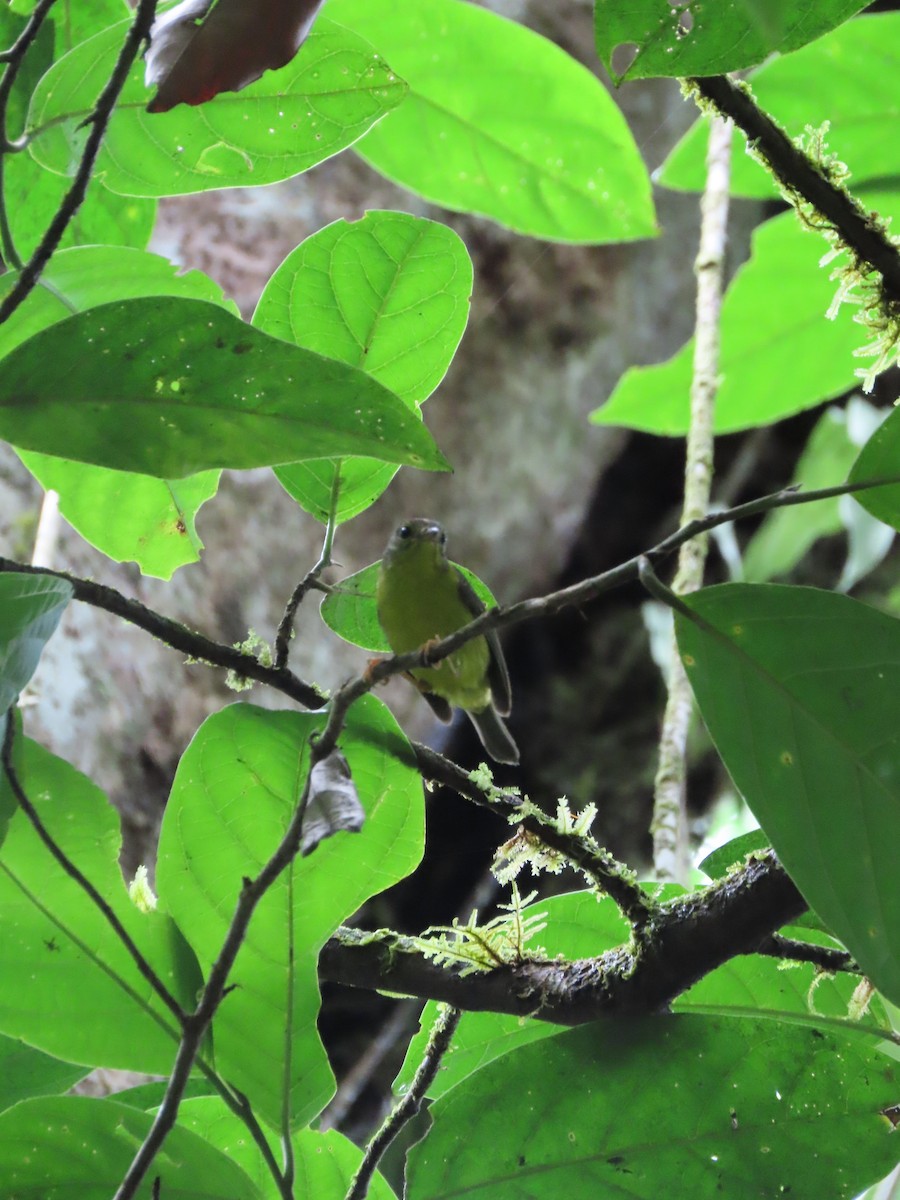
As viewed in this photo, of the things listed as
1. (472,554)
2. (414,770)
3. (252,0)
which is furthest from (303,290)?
(472,554)

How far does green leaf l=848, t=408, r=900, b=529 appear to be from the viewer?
0.99 metres

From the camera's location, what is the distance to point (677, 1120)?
1118 mm

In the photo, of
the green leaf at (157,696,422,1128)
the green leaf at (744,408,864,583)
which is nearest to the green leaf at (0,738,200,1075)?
the green leaf at (157,696,422,1128)

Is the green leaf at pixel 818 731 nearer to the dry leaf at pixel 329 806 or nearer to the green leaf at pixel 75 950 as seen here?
the dry leaf at pixel 329 806

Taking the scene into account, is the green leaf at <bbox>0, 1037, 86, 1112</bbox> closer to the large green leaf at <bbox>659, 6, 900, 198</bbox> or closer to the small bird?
the small bird

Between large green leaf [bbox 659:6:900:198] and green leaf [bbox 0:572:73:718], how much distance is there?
1.45 meters

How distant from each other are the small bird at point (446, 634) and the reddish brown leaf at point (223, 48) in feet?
4.23

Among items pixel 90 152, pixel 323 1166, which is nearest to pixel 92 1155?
pixel 323 1166

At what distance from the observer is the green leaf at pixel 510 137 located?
5.78 ft

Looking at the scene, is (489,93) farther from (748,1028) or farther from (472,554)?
(472,554)

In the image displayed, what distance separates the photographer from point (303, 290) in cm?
136

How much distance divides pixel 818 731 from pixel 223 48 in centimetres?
77

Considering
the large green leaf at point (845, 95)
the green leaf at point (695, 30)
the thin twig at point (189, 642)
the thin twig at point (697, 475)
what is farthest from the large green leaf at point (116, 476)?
the large green leaf at point (845, 95)

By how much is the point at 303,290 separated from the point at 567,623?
11.1ft
